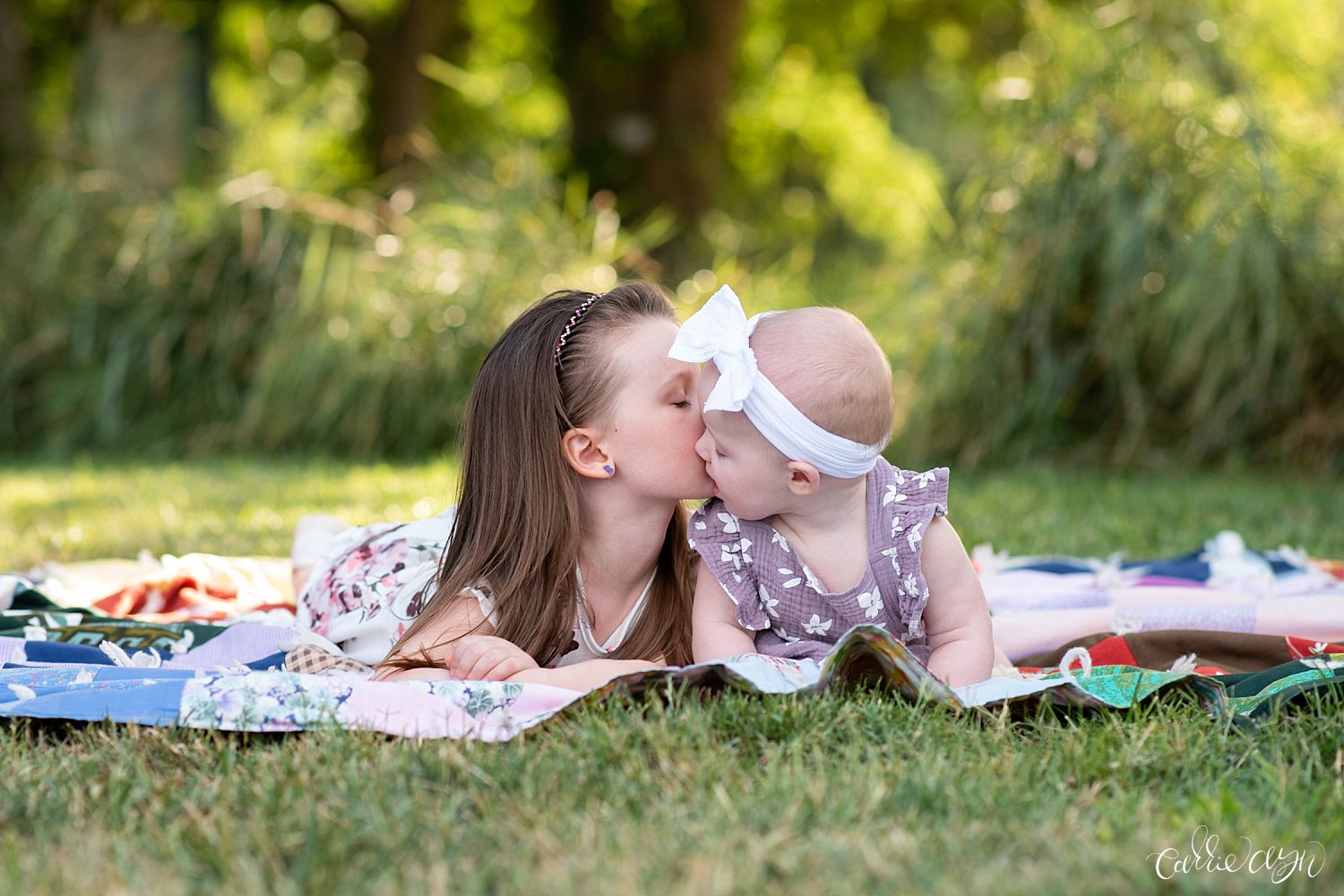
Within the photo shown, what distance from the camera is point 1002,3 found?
1166cm

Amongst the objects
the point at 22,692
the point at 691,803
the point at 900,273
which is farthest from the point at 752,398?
the point at 900,273

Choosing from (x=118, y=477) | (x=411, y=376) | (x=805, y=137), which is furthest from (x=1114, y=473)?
(x=805, y=137)

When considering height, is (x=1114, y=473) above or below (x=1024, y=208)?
below

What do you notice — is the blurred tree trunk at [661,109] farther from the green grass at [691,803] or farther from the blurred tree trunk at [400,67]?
the green grass at [691,803]

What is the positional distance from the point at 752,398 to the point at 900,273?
4725 mm

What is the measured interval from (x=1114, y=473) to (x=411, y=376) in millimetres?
3445

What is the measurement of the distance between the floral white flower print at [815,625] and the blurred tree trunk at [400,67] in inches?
341

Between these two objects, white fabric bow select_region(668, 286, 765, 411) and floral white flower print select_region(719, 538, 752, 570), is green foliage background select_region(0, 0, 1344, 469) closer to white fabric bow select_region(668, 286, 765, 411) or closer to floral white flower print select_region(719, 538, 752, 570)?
floral white flower print select_region(719, 538, 752, 570)

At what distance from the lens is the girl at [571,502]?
250 cm

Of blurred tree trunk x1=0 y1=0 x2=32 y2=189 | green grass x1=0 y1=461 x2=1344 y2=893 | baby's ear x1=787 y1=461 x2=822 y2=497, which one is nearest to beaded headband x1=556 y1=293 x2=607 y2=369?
baby's ear x1=787 y1=461 x2=822 y2=497

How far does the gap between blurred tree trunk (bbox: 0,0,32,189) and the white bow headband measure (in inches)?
273

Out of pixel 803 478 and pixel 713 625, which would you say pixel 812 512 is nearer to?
pixel 803 478

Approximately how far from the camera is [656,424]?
2508 mm

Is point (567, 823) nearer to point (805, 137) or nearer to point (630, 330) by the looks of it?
point (630, 330)
